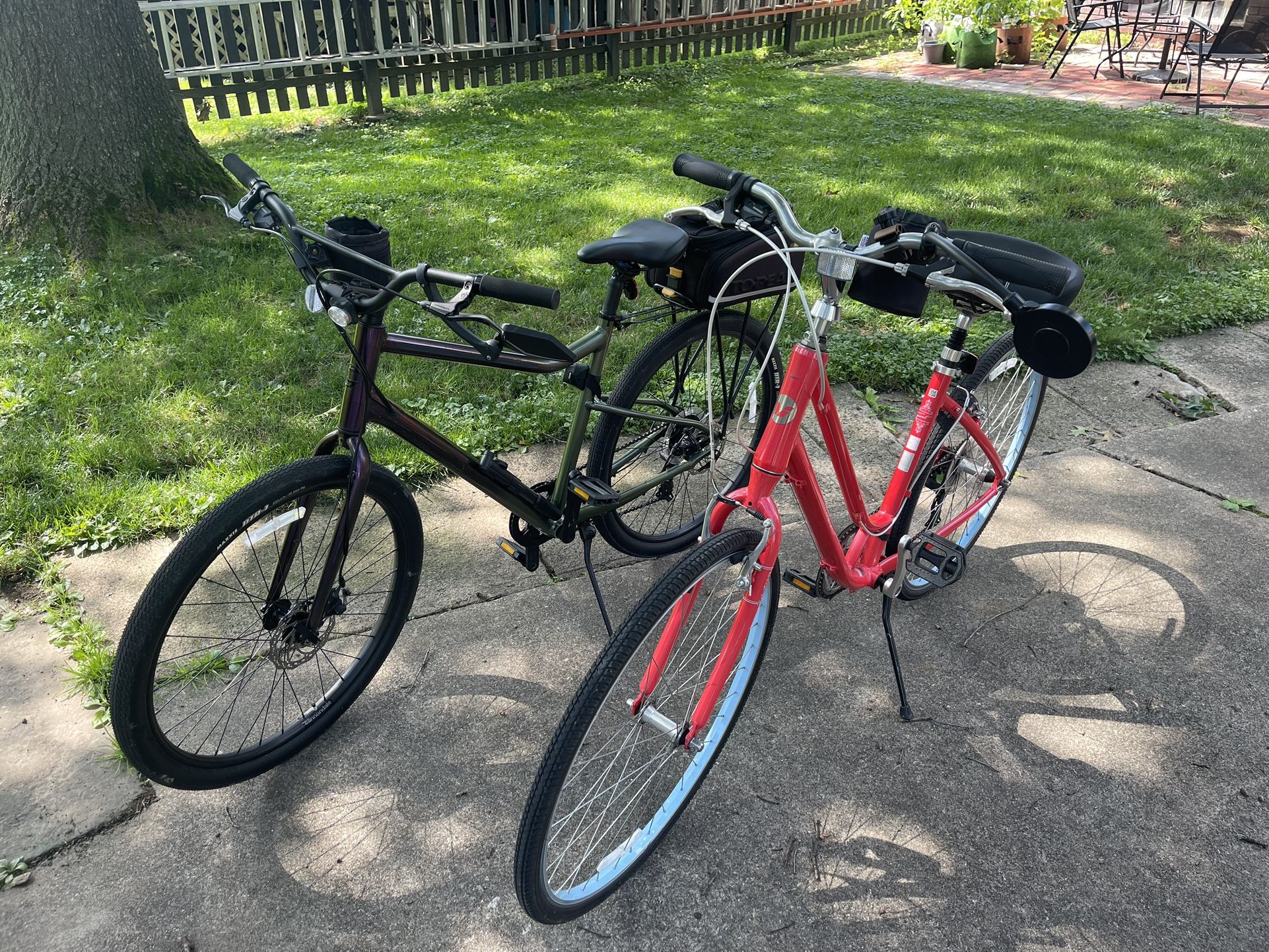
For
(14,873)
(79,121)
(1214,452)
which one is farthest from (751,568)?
(79,121)

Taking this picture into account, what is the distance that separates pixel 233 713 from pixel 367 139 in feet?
22.3

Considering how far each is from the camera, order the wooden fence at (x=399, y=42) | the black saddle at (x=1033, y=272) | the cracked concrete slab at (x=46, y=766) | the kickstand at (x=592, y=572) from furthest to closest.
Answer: the wooden fence at (x=399, y=42) → the kickstand at (x=592, y=572) → the cracked concrete slab at (x=46, y=766) → the black saddle at (x=1033, y=272)

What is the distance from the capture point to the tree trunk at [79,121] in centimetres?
471

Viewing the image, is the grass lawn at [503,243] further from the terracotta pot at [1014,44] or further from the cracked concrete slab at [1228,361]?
the terracotta pot at [1014,44]

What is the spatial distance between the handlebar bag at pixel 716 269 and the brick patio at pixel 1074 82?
27.0 ft

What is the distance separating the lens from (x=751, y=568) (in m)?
2.07

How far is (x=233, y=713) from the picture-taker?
8.27 feet

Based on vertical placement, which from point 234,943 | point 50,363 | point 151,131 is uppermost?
point 151,131

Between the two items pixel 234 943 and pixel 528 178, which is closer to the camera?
pixel 234 943

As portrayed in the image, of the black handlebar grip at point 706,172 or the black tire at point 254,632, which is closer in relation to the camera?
the black tire at point 254,632

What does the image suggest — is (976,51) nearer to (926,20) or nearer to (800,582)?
(926,20)

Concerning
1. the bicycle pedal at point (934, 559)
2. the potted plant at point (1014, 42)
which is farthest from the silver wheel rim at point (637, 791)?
the potted plant at point (1014, 42)

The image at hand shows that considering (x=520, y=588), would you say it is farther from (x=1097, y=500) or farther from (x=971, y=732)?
(x=1097, y=500)

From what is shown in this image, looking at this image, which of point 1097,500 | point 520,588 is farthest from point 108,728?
point 1097,500
